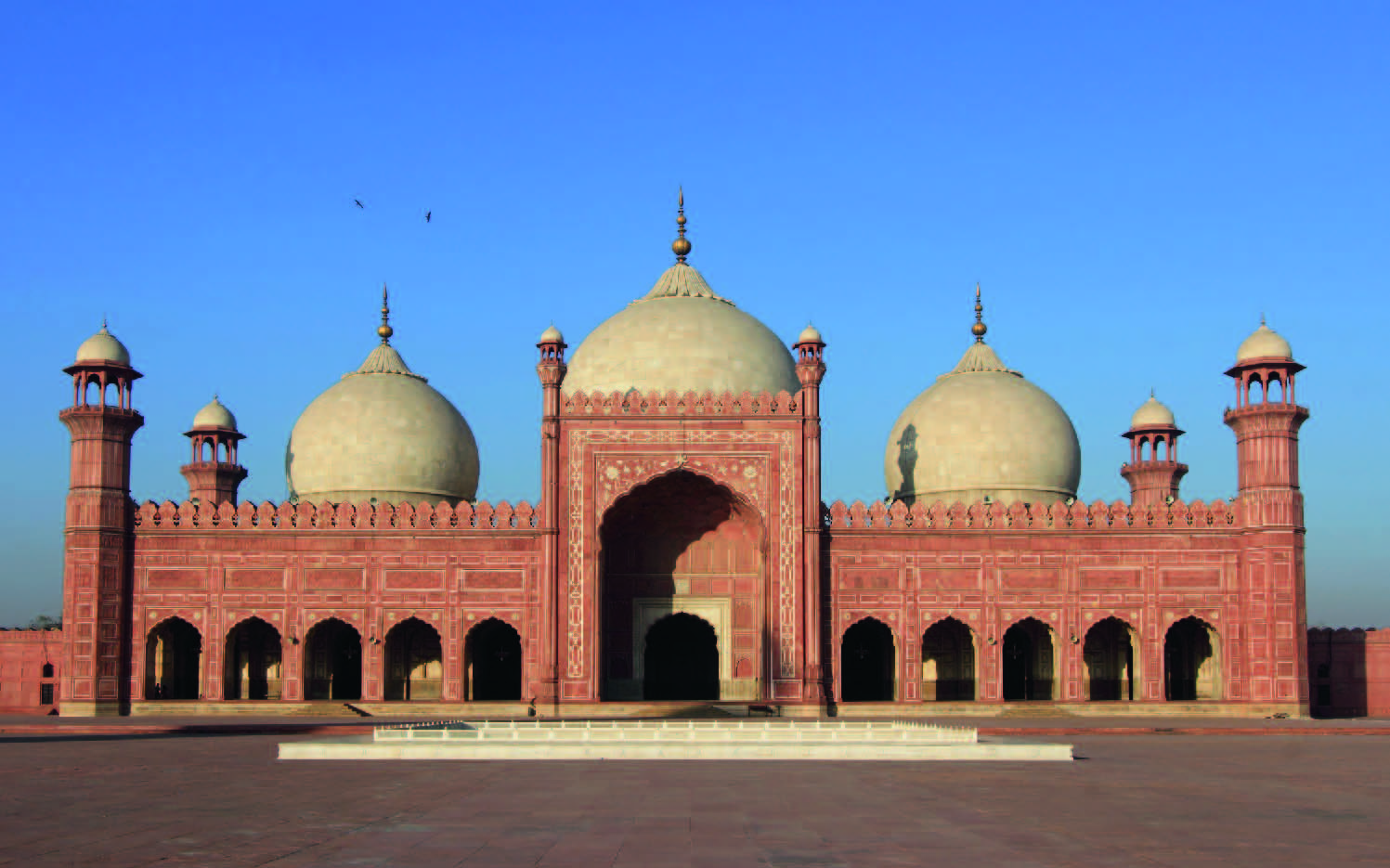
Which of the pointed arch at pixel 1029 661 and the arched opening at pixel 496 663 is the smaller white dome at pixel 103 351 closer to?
the arched opening at pixel 496 663

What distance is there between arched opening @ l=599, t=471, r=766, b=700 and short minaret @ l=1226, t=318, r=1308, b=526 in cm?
982

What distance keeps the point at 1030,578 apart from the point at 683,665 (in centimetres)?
745

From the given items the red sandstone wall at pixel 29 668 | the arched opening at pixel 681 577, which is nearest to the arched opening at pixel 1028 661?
the arched opening at pixel 681 577

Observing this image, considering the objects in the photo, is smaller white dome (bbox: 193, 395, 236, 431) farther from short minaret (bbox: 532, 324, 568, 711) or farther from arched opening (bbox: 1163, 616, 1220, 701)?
arched opening (bbox: 1163, 616, 1220, 701)

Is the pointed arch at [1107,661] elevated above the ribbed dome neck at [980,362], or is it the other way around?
the ribbed dome neck at [980,362]

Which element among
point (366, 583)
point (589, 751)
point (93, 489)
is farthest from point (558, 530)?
point (589, 751)

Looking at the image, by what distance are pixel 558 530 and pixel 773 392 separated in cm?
570

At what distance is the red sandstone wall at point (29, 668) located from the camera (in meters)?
30.8

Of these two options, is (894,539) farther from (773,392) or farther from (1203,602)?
(1203,602)

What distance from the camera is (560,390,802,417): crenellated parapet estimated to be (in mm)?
27547

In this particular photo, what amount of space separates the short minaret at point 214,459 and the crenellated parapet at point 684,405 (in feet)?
36.8

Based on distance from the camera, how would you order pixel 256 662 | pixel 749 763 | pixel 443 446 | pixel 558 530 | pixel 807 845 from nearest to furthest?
pixel 807 845 → pixel 749 763 → pixel 558 530 → pixel 256 662 → pixel 443 446

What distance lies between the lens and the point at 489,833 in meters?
8.88

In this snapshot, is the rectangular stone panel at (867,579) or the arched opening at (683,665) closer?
the rectangular stone panel at (867,579)
